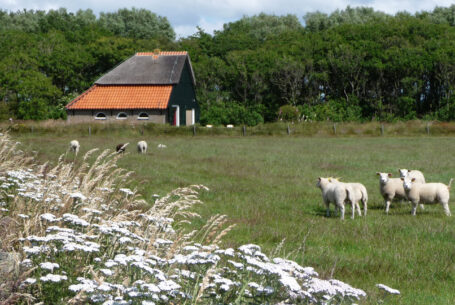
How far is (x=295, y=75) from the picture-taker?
2438 inches

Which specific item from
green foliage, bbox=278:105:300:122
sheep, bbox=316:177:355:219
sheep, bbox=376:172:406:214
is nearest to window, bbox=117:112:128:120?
green foliage, bbox=278:105:300:122

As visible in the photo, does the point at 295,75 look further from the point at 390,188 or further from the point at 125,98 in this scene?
the point at 390,188

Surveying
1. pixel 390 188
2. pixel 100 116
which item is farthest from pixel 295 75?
pixel 390 188

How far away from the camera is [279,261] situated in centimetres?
448

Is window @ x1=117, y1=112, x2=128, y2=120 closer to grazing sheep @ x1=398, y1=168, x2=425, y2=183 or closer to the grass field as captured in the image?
the grass field

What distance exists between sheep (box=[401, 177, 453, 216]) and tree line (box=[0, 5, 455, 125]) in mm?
43552

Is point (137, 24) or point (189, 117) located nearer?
point (189, 117)

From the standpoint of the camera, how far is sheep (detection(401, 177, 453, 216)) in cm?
1148

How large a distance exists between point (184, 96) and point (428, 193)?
4909 centimetres

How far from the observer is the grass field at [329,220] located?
718 centimetres

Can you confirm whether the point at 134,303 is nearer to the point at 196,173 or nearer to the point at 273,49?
the point at 196,173

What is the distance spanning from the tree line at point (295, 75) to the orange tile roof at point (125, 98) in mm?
6271

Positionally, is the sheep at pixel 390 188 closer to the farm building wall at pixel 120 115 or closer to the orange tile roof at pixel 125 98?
the orange tile roof at pixel 125 98

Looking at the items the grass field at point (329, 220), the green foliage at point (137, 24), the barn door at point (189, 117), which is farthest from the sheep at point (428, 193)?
the green foliage at point (137, 24)
